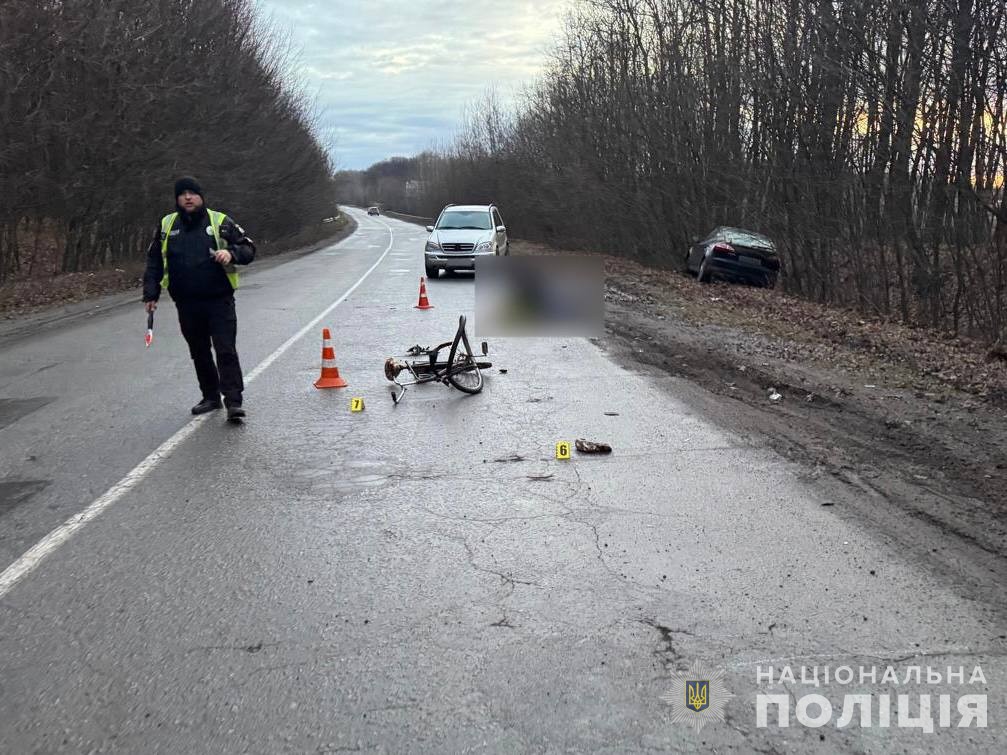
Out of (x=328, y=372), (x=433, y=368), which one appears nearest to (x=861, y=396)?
(x=433, y=368)

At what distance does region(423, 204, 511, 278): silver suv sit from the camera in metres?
22.4

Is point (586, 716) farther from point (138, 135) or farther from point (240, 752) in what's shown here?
point (138, 135)

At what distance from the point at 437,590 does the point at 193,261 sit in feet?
14.7

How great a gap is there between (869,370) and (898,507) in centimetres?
473

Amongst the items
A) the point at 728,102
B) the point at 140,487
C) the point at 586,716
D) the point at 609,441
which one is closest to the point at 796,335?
the point at 609,441

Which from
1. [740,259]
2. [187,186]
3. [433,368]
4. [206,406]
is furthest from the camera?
[740,259]

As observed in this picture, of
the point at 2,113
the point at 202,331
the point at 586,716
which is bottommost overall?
the point at 586,716

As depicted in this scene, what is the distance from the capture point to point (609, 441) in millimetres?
6824

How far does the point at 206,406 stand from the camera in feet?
25.7

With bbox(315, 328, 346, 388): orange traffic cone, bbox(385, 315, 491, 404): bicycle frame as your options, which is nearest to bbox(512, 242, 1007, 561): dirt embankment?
bbox(385, 315, 491, 404): bicycle frame

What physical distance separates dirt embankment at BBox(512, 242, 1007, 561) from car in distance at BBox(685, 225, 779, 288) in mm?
5659

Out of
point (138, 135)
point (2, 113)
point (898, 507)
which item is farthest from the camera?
point (138, 135)
